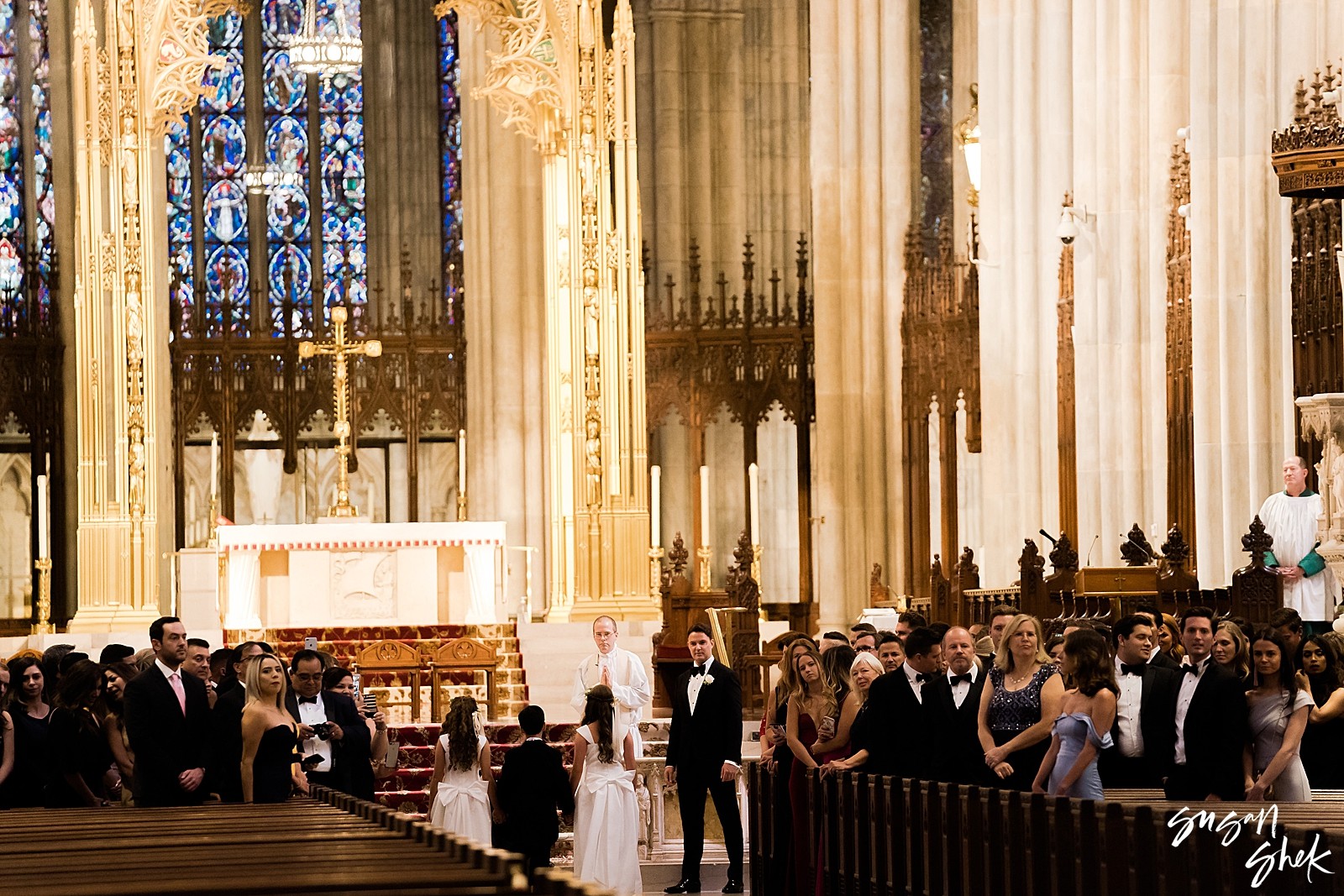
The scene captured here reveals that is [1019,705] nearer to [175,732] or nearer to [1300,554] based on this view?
[175,732]

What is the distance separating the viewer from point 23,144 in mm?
27422

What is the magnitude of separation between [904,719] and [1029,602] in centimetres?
536

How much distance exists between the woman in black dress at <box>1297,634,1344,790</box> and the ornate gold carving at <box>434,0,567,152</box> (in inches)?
501

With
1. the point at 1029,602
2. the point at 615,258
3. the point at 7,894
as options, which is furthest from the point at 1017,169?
the point at 7,894

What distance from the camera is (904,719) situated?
29.2ft

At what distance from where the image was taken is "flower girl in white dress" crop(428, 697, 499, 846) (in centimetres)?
1024

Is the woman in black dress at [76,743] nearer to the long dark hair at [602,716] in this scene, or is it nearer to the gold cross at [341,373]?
the long dark hair at [602,716]

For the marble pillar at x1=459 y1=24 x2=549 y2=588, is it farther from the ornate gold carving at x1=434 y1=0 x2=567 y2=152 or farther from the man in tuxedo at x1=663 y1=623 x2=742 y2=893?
the man in tuxedo at x1=663 y1=623 x2=742 y2=893

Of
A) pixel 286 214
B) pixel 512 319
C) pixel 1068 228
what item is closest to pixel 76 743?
pixel 1068 228

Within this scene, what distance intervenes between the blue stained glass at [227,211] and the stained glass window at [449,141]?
2.35 meters

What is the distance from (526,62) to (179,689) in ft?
38.7

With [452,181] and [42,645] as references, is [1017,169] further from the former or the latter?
[452,181]

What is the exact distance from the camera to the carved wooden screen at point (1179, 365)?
53.5 ft

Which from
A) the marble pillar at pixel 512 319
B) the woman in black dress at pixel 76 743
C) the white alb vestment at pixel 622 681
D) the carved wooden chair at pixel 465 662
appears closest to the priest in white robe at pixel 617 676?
the white alb vestment at pixel 622 681
